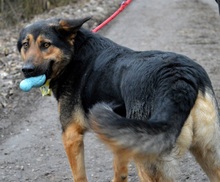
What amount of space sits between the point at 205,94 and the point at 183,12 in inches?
483

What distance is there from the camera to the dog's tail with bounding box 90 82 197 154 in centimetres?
341

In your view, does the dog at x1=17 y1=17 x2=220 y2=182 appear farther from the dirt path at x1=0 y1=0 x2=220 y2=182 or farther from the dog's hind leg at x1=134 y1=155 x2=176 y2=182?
the dirt path at x1=0 y1=0 x2=220 y2=182

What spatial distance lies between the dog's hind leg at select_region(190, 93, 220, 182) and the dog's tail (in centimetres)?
15

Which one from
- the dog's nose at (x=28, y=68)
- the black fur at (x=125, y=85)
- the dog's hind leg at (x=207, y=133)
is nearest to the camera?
the black fur at (x=125, y=85)

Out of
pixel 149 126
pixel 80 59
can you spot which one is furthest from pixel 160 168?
pixel 80 59

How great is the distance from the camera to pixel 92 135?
6.96 metres

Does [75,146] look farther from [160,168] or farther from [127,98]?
[160,168]

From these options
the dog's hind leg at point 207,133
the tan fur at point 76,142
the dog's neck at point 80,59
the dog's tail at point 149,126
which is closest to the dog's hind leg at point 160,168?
the dog's tail at point 149,126

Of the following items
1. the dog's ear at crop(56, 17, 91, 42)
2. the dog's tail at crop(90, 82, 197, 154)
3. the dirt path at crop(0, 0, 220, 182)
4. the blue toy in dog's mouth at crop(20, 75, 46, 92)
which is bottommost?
the dirt path at crop(0, 0, 220, 182)

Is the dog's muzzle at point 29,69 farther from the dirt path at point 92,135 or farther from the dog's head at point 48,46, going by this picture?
the dirt path at point 92,135

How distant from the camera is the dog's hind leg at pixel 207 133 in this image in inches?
154

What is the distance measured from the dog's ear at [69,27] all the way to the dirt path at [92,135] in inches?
51.3

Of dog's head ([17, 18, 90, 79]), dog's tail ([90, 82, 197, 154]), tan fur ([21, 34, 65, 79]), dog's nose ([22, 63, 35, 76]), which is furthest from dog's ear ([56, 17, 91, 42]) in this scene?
dog's tail ([90, 82, 197, 154])

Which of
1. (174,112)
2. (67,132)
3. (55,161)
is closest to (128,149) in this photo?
(174,112)
